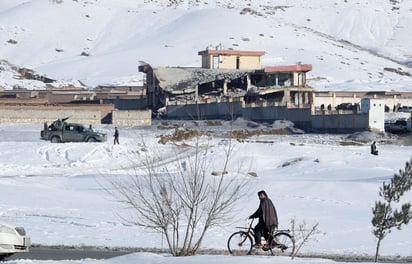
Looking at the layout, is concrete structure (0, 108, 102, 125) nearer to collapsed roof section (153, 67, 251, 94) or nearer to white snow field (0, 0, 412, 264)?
white snow field (0, 0, 412, 264)

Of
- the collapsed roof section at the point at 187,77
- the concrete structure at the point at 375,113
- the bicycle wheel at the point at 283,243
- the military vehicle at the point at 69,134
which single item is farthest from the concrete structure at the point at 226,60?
the bicycle wheel at the point at 283,243

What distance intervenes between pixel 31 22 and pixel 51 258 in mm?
135299

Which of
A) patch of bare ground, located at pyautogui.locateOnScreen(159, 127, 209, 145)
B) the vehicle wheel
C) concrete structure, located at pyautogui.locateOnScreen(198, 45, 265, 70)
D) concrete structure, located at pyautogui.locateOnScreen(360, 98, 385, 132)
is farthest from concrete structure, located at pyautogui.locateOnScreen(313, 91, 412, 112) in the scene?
the vehicle wheel

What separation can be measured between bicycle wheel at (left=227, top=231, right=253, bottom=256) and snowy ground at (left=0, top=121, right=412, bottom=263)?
2677mm

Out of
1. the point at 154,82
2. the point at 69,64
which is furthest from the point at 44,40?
the point at 154,82

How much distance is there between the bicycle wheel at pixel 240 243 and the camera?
741 inches

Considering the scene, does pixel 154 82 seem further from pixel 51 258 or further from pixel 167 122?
pixel 51 258

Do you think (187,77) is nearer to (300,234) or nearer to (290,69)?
(290,69)

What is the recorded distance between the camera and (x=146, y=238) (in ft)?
77.2

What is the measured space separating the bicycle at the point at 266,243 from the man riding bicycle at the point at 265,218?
0.40ft

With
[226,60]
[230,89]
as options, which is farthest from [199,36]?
[230,89]

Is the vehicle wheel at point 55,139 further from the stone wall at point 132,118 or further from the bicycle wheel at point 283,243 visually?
the bicycle wheel at point 283,243

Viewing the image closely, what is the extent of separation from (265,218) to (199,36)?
123 meters

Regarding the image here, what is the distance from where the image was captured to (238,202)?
28.5 m
